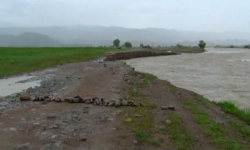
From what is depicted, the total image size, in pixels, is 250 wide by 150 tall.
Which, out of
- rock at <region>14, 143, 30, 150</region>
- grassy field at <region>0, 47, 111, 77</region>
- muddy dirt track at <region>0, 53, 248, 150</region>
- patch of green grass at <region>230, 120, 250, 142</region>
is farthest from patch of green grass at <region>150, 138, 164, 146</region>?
grassy field at <region>0, 47, 111, 77</region>

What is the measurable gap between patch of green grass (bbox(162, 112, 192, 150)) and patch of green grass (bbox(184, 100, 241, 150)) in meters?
0.63

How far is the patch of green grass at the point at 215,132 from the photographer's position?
7.79 m

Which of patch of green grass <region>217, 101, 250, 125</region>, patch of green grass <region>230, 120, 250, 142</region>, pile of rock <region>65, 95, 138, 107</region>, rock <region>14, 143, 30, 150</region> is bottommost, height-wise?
patch of green grass <region>217, 101, 250, 125</region>

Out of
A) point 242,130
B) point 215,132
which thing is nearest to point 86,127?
point 215,132

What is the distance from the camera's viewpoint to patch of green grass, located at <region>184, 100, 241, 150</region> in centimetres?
779

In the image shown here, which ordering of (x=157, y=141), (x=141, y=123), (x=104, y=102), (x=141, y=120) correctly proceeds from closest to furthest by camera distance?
(x=157, y=141) < (x=141, y=123) < (x=141, y=120) < (x=104, y=102)

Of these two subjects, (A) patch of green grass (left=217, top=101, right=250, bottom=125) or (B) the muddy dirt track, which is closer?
(B) the muddy dirt track

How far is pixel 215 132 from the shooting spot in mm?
8859

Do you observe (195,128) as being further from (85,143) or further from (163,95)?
(163,95)

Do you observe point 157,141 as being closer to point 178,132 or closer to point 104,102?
point 178,132

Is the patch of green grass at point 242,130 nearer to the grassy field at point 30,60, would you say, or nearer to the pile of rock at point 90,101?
the pile of rock at point 90,101

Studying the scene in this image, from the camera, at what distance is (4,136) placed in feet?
26.4

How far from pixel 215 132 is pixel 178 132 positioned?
45.8 inches

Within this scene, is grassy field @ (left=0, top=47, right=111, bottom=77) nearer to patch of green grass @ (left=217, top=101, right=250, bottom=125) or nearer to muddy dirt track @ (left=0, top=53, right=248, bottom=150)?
muddy dirt track @ (left=0, top=53, right=248, bottom=150)
